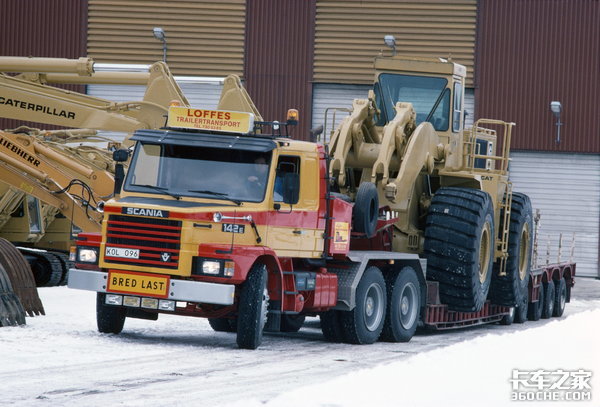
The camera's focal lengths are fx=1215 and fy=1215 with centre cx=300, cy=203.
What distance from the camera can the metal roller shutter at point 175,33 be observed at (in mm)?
40688

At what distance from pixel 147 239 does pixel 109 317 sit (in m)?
1.68

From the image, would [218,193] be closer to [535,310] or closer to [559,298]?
[535,310]

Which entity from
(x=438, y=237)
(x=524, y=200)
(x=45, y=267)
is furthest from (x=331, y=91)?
(x=438, y=237)

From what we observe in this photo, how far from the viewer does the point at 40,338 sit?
15.8 m

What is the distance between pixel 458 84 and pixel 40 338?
9566 millimetres

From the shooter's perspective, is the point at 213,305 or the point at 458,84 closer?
the point at 213,305

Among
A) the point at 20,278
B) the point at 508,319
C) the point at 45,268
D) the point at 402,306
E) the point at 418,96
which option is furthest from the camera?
the point at 45,268

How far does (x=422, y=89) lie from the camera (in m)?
21.6

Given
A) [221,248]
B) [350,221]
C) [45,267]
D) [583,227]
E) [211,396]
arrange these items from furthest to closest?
[583,227] → [45,267] → [350,221] → [221,248] → [211,396]

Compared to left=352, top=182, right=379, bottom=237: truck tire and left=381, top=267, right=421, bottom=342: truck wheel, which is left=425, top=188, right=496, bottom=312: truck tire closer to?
left=381, top=267, right=421, bottom=342: truck wheel

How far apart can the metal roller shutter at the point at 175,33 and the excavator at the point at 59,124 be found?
13678mm

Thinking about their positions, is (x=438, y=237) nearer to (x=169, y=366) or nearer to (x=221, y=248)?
(x=221, y=248)

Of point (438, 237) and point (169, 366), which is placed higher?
point (438, 237)

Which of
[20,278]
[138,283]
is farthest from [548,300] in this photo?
[138,283]
